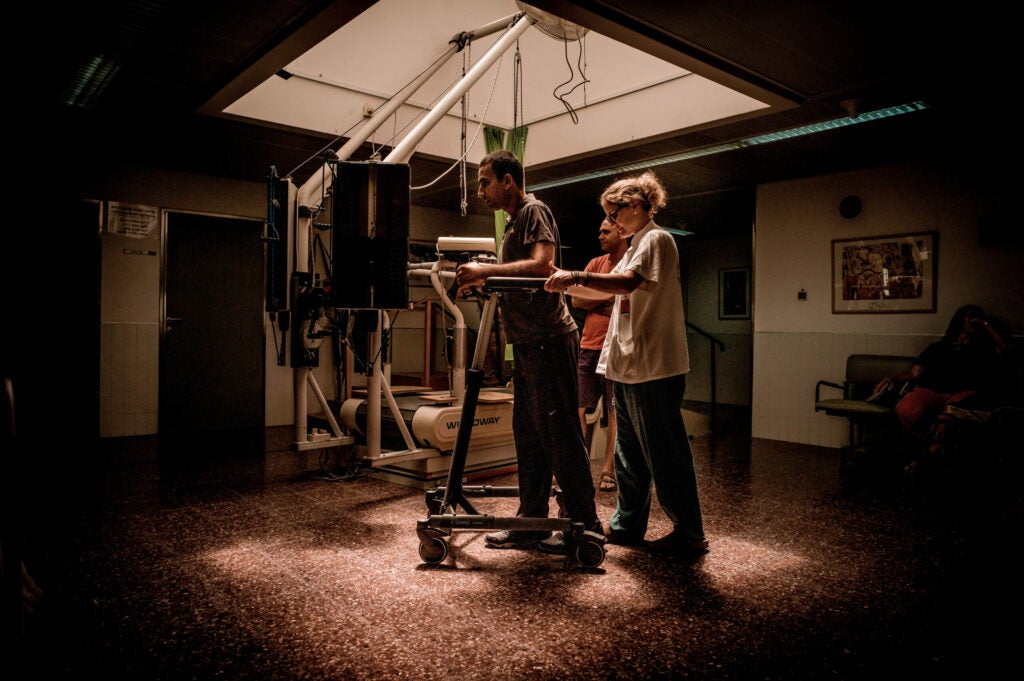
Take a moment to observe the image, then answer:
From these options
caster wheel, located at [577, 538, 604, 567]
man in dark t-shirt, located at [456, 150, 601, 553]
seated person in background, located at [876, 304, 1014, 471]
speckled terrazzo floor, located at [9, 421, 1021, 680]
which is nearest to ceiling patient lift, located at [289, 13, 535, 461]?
speckled terrazzo floor, located at [9, 421, 1021, 680]

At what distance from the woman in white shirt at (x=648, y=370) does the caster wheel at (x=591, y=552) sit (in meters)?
0.34

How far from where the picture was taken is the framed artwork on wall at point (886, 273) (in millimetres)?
5176

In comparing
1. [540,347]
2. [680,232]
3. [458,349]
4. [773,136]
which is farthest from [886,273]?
[540,347]

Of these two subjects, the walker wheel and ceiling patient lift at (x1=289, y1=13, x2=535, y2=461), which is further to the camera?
A: ceiling patient lift at (x1=289, y1=13, x2=535, y2=461)

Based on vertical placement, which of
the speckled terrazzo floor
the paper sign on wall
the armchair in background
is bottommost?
the speckled terrazzo floor

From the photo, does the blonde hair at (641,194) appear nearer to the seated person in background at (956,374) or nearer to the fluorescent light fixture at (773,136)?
the fluorescent light fixture at (773,136)

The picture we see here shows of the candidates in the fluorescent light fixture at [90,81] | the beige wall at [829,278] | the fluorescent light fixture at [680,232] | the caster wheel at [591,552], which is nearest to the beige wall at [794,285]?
the beige wall at [829,278]

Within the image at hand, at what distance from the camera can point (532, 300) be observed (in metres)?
2.48

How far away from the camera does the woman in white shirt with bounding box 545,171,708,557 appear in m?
2.52

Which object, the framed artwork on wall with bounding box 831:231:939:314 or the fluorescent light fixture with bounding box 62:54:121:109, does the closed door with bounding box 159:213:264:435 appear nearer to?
the fluorescent light fixture with bounding box 62:54:121:109

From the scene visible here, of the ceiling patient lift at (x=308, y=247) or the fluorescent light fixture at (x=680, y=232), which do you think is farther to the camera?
the fluorescent light fixture at (x=680, y=232)

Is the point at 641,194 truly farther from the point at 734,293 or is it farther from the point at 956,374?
the point at 734,293

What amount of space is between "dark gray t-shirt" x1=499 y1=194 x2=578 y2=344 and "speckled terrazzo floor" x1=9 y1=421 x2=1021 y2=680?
3.08ft

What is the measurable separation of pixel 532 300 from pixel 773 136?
10.2ft
